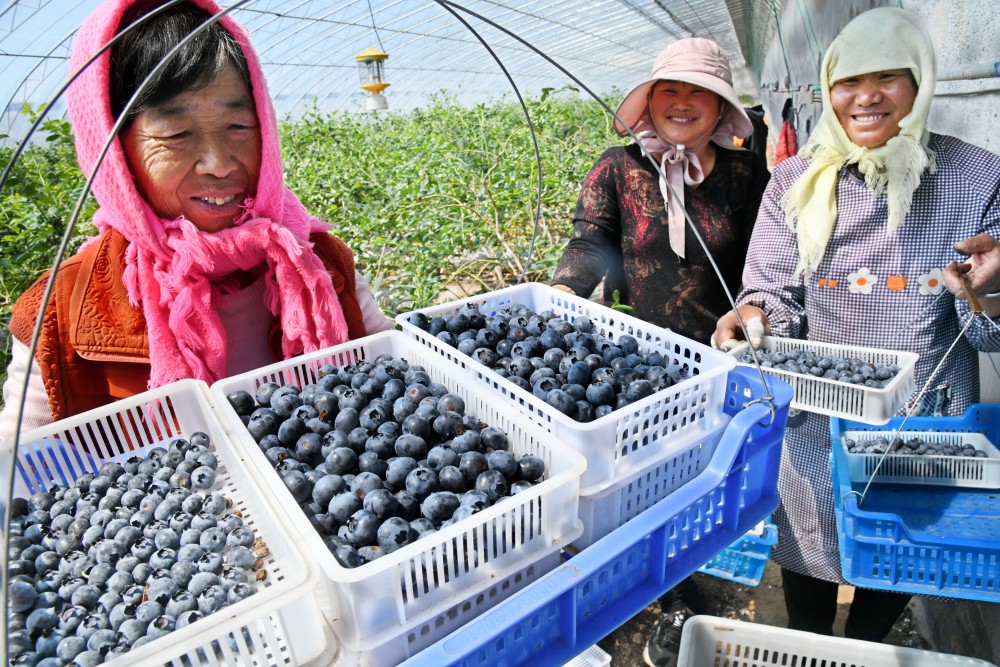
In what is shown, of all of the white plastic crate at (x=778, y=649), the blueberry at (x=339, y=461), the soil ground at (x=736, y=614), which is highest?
the blueberry at (x=339, y=461)

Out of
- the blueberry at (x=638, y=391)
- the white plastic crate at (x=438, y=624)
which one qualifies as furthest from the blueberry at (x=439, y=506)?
the blueberry at (x=638, y=391)

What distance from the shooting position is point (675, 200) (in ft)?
6.50

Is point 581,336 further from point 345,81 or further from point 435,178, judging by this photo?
point 345,81

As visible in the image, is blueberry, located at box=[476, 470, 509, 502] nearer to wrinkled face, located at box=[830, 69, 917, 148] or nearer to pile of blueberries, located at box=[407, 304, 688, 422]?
pile of blueberries, located at box=[407, 304, 688, 422]

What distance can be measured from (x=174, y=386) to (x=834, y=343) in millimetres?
1659

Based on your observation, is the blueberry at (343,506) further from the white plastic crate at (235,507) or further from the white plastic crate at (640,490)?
the white plastic crate at (640,490)

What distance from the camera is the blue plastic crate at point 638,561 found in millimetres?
735

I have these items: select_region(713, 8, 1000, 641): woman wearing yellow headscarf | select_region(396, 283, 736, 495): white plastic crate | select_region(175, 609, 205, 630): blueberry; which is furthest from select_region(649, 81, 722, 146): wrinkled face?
select_region(175, 609, 205, 630): blueberry

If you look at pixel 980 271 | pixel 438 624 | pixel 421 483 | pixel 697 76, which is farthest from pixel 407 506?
pixel 697 76

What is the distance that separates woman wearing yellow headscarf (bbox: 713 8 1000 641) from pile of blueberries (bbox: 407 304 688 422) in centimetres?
60

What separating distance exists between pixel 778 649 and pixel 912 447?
0.60m

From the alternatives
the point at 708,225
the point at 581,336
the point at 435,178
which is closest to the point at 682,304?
the point at 708,225

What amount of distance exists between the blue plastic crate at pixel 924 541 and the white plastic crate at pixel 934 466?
0.08 feet

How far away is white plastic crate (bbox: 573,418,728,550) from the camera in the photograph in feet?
3.04
